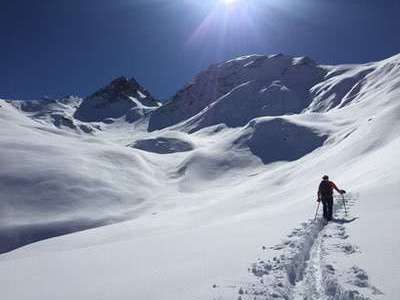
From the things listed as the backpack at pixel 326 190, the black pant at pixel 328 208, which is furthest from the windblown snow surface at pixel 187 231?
the backpack at pixel 326 190

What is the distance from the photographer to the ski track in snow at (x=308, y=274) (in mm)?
8681

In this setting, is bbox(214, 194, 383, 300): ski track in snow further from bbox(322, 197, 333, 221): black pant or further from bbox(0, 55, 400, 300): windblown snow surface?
bbox(322, 197, 333, 221): black pant

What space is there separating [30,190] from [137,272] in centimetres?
6555

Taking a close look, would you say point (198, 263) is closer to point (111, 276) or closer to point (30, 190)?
point (111, 276)

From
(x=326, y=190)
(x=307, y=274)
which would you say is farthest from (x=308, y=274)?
(x=326, y=190)

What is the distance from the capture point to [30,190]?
71.3 m

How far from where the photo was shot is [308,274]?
10352 millimetres

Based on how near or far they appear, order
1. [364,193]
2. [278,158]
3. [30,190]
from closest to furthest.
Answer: [364,193]
[30,190]
[278,158]

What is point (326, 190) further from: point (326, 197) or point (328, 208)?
point (328, 208)

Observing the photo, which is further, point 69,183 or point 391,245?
point 69,183

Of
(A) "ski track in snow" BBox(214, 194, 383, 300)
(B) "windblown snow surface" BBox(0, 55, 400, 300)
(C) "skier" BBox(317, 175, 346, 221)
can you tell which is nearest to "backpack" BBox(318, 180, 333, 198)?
(C) "skier" BBox(317, 175, 346, 221)

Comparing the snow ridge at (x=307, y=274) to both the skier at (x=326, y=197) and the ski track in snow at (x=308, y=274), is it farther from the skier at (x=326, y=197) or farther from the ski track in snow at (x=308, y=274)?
the skier at (x=326, y=197)

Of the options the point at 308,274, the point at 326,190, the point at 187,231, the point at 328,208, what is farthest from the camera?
the point at 326,190

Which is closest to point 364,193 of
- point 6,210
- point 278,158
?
point 6,210
